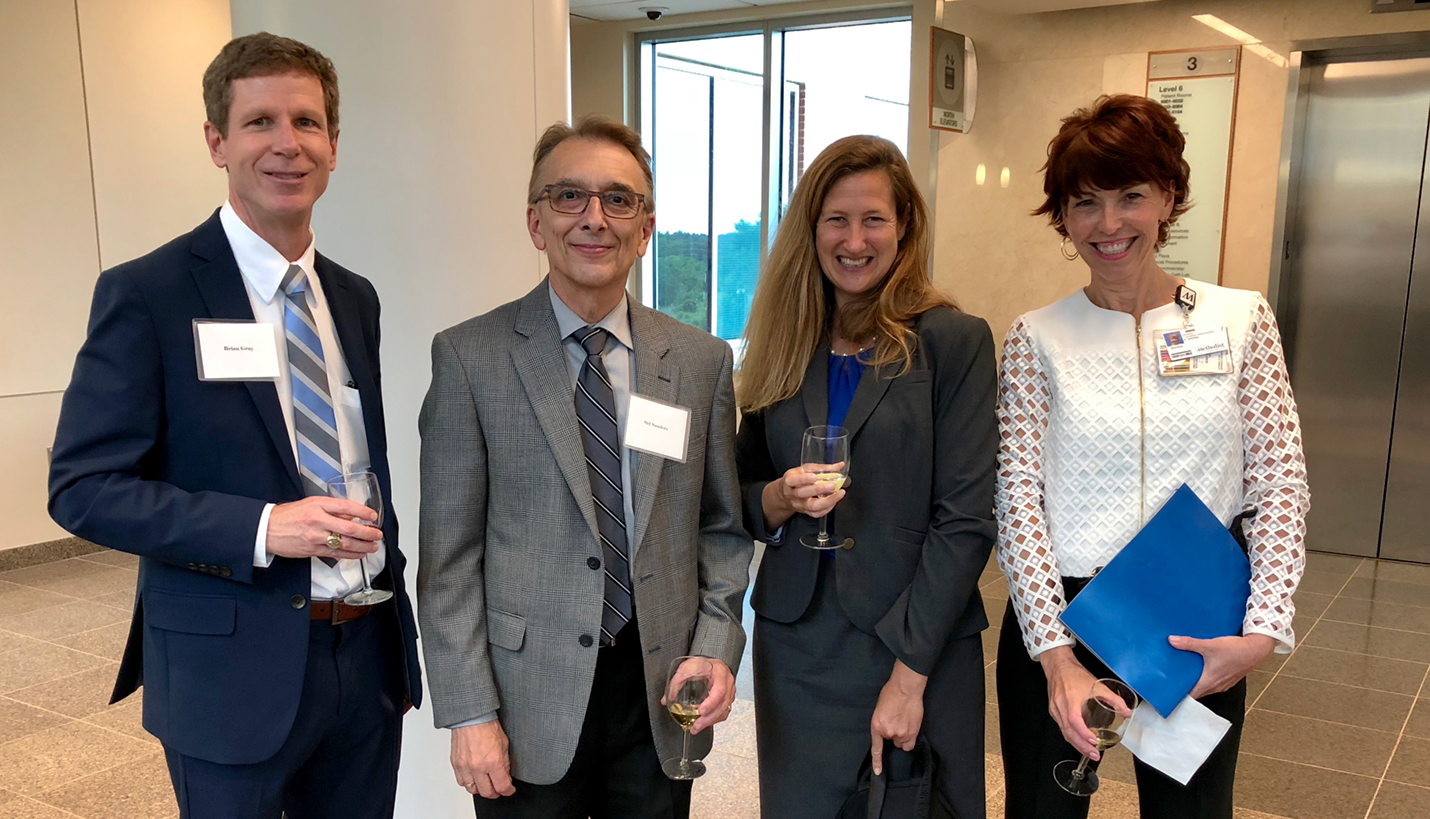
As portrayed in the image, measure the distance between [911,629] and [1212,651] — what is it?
53cm

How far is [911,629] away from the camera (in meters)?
1.84

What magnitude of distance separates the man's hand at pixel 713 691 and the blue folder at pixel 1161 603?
63 centimetres

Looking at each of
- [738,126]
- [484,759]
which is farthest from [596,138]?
[738,126]

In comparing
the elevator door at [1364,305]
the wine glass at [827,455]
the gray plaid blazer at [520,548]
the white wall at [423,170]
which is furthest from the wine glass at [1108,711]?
the elevator door at [1364,305]

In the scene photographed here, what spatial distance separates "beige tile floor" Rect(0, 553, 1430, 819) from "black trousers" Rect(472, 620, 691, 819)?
1.52 m

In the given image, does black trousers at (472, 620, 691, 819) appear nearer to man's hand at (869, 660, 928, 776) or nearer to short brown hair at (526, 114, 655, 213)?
man's hand at (869, 660, 928, 776)

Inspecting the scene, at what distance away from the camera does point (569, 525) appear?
1.71 meters

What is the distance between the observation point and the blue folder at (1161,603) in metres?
1.81

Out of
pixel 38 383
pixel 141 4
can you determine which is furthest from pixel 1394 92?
pixel 38 383

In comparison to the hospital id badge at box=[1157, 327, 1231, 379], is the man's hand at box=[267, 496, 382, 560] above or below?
below

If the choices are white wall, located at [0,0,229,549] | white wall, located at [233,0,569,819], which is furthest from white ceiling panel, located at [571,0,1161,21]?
white wall, located at [233,0,569,819]

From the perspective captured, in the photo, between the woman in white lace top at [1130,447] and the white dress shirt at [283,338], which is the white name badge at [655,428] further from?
the woman in white lace top at [1130,447]

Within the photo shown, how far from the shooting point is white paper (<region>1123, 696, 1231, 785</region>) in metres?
1.80

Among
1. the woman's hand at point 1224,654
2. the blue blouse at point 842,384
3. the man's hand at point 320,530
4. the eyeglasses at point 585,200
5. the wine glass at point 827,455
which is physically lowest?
the woman's hand at point 1224,654
